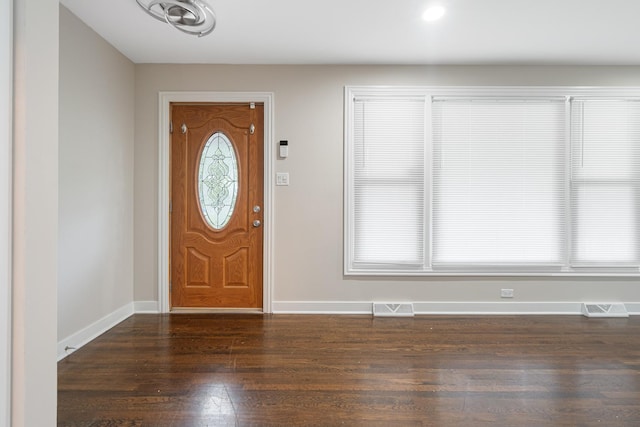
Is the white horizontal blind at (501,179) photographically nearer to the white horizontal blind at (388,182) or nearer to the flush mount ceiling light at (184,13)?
the white horizontal blind at (388,182)

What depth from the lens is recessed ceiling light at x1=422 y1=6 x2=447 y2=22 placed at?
252 centimetres

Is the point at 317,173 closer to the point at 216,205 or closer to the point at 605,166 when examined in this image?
the point at 216,205

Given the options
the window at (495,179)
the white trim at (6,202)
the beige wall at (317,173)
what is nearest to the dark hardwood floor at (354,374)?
the beige wall at (317,173)

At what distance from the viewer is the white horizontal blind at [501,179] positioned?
350cm

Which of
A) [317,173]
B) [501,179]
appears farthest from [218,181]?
[501,179]

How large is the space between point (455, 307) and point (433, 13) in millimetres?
2627

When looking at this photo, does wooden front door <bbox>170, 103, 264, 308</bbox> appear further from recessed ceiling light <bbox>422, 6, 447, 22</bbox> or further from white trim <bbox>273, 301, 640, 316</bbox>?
recessed ceiling light <bbox>422, 6, 447, 22</bbox>

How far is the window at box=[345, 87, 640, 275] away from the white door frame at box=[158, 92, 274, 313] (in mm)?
760

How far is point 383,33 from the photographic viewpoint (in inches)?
114

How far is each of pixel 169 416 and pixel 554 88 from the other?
4171 mm

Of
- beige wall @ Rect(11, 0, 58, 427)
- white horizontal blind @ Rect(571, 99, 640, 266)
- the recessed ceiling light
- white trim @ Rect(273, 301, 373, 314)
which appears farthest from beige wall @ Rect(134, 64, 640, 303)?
beige wall @ Rect(11, 0, 58, 427)

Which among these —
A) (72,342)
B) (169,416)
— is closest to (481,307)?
(169,416)

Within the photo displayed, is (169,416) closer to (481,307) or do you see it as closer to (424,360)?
(424,360)

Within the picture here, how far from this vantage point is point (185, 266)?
3.56 meters
